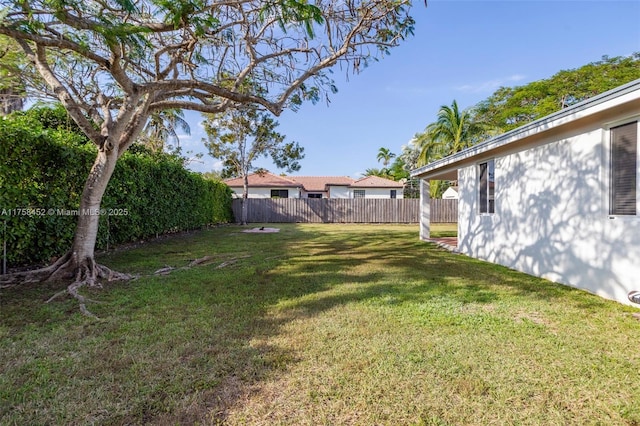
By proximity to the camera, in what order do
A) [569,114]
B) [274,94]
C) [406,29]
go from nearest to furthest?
1. [569,114]
2. [406,29]
3. [274,94]

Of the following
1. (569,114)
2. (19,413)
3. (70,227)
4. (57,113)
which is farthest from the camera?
(57,113)

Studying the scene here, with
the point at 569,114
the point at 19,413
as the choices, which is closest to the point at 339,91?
the point at 569,114

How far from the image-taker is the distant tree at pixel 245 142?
1809cm

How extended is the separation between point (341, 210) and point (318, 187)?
11.3 metres

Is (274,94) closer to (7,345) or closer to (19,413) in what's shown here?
(7,345)

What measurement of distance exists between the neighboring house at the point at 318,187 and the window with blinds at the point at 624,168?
25708mm

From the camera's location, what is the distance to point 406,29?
756cm

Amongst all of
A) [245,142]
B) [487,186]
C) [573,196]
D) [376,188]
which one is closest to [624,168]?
[573,196]

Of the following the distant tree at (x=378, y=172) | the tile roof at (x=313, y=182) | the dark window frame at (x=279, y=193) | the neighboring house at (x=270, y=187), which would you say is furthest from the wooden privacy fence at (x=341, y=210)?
the distant tree at (x=378, y=172)

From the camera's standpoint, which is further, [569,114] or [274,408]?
[569,114]

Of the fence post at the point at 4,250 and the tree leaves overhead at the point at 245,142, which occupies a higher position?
the tree leaves overhead at the point at 245,142

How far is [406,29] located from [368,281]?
6.29 meters

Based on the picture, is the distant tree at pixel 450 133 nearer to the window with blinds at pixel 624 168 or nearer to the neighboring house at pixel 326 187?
the neighboring house at pixel 326 187

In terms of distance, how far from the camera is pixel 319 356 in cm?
270
